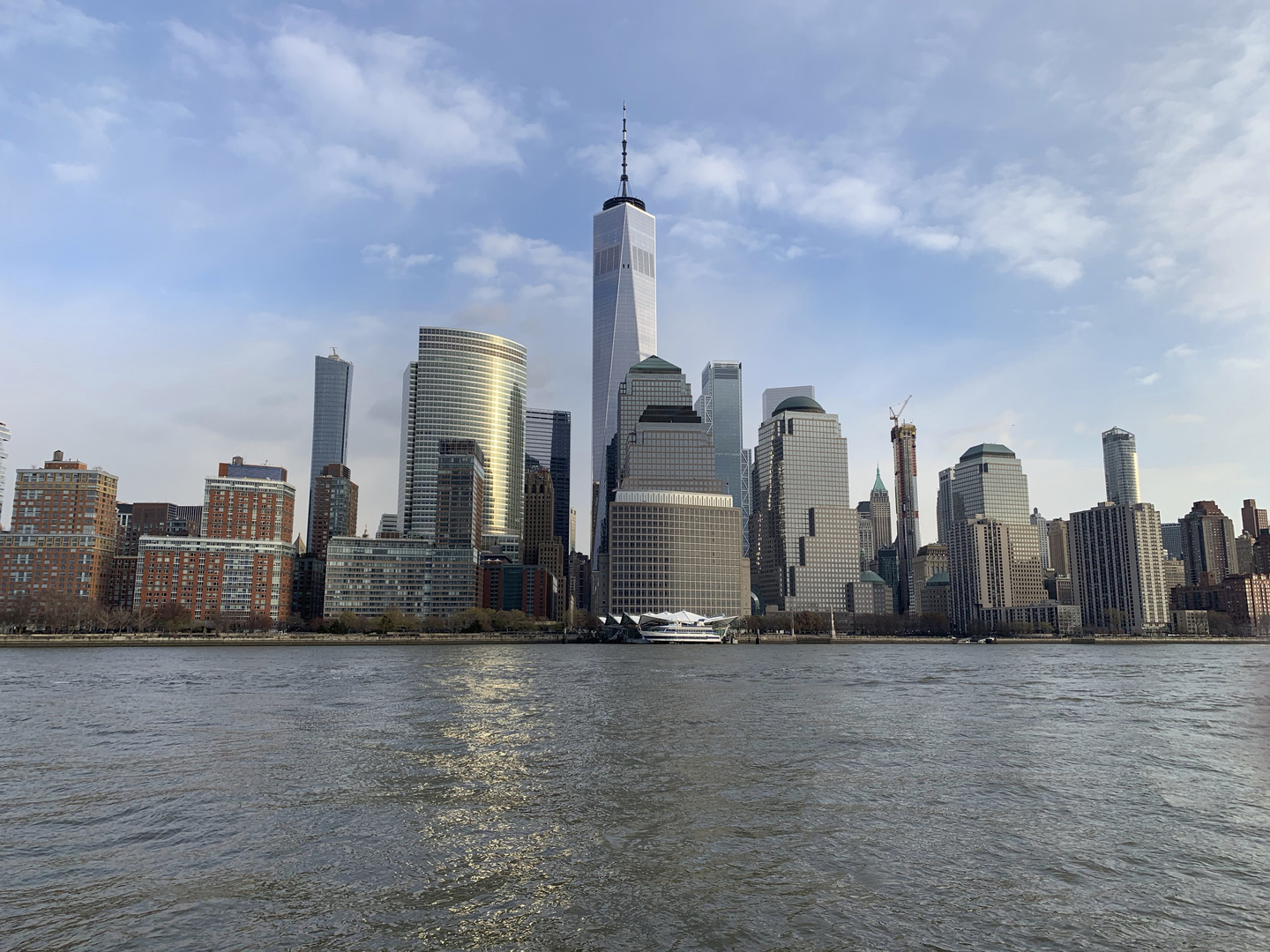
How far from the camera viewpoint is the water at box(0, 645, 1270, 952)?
2016cm

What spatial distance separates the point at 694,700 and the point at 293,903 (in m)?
53.9

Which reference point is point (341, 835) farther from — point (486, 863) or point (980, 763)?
point (980, 763)

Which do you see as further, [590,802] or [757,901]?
[590,802]

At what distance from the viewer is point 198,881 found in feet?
76.2

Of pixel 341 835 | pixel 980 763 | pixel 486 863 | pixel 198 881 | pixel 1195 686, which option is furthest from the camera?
pixel 1195 686

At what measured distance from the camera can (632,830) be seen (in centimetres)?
2869

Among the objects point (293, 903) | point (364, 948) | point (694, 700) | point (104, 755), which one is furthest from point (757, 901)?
point (694, 700)

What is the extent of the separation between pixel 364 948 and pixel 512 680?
263 feet

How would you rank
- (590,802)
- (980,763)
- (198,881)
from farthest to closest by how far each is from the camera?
(980,763), (590,802), (198,881)

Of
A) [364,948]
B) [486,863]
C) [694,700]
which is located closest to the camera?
[364,948]

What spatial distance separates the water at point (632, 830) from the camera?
20156 millimetres

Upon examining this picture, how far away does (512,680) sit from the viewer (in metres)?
97.3

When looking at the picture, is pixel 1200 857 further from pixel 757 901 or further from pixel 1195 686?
pixel 1195 686

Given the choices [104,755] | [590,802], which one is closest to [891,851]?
[590,802]
